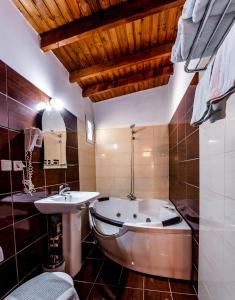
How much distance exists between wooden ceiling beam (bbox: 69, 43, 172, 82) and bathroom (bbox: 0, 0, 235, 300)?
0.02 m

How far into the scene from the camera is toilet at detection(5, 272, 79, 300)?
1.03 m

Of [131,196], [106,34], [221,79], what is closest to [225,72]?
[221,79]

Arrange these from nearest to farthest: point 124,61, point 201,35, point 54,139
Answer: point 201,35 → point 54,139 → point 124,61

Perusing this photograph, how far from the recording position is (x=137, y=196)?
3.42 m

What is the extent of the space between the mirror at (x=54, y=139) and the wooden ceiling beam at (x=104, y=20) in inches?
28.6

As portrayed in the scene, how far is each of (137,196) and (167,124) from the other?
1534 mm

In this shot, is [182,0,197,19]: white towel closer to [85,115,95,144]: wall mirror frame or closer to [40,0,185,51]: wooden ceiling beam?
[40,0,185,51]: wooden ceiling beam

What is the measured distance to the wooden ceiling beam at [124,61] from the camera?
2348 mm

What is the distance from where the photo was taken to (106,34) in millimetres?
2008

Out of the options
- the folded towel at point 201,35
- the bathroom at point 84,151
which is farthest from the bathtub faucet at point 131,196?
the folded towel at point 201,35

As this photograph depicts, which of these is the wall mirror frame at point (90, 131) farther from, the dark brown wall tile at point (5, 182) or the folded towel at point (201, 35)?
the folded towel at point (201, 35)

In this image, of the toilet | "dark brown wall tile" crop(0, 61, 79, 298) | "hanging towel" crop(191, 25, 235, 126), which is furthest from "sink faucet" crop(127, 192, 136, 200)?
"hanging towel" crop(191, 25, 235, 126)

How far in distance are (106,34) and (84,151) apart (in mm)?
1782

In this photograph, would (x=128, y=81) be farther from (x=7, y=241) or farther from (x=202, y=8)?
(x=7, y=241)
